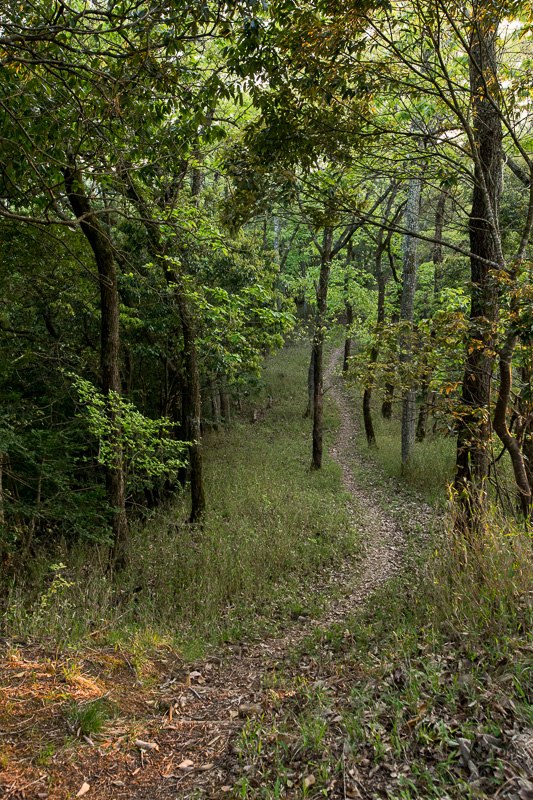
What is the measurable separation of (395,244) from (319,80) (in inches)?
676

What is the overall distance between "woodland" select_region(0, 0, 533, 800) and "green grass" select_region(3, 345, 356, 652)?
0.06 meters

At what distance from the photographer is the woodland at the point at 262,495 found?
3.25 m

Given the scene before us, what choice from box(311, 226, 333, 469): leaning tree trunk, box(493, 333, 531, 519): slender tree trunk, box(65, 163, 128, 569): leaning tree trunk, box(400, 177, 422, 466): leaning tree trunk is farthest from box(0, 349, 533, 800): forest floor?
box(400, 177, 422, 466): leaning tree trunk

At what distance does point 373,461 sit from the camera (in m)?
16.0

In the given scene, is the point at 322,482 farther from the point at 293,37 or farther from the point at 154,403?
the point at 293,37

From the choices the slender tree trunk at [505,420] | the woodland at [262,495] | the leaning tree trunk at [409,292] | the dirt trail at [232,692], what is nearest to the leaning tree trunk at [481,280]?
the woodland at [262,495]

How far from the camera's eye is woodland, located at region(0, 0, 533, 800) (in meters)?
3.25

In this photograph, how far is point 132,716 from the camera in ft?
12.6

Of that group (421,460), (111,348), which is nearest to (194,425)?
(111,348)

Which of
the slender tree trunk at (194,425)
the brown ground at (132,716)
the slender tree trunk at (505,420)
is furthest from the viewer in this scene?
the slender tree trunk at (194,425)

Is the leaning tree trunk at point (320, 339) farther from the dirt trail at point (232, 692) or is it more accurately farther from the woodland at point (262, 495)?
the dirt trail at point (232, 692)

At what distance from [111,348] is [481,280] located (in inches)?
235

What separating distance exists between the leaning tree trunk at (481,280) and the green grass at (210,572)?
9.97 ft

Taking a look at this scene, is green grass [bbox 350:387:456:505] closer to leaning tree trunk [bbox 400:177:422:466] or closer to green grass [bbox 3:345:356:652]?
leaning tree trunk [bbox 400:177:422:466]
